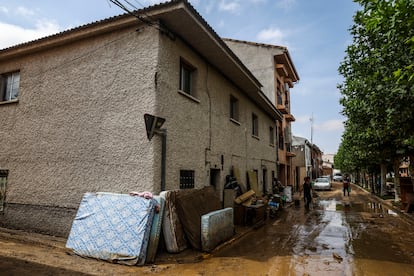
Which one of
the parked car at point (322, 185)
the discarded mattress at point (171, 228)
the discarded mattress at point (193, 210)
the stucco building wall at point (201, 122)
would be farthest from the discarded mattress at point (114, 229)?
the parked car at point (322, 185)

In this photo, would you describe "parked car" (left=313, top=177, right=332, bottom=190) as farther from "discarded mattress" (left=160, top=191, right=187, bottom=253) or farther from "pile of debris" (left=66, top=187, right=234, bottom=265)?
"discarded mattress" (left=160, top=191, right=187, bottom=253)

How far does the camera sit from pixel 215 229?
686 cm

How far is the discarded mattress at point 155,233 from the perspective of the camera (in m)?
5.55

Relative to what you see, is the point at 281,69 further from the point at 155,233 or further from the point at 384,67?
the point at 155,233

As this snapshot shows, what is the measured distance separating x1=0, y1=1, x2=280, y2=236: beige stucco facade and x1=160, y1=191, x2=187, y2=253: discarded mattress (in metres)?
0.44

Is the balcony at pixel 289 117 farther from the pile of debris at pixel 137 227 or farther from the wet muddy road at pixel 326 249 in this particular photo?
the pile of debris at pixel 137 227

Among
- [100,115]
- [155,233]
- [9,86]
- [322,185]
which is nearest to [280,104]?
[322,185]

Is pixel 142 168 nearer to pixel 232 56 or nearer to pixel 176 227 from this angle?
pixel 176 227

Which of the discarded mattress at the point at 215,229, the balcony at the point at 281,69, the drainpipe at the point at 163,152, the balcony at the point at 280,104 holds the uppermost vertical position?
the balcony at the point at 281,69

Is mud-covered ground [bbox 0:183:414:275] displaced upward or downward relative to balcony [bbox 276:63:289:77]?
downward

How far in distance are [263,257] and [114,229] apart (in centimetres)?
336

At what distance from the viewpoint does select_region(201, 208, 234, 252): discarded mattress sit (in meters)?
6.40

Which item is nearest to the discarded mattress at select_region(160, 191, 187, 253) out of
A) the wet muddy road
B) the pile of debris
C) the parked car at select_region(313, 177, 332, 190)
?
the pile of debris

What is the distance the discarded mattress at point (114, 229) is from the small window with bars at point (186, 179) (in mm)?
1824
